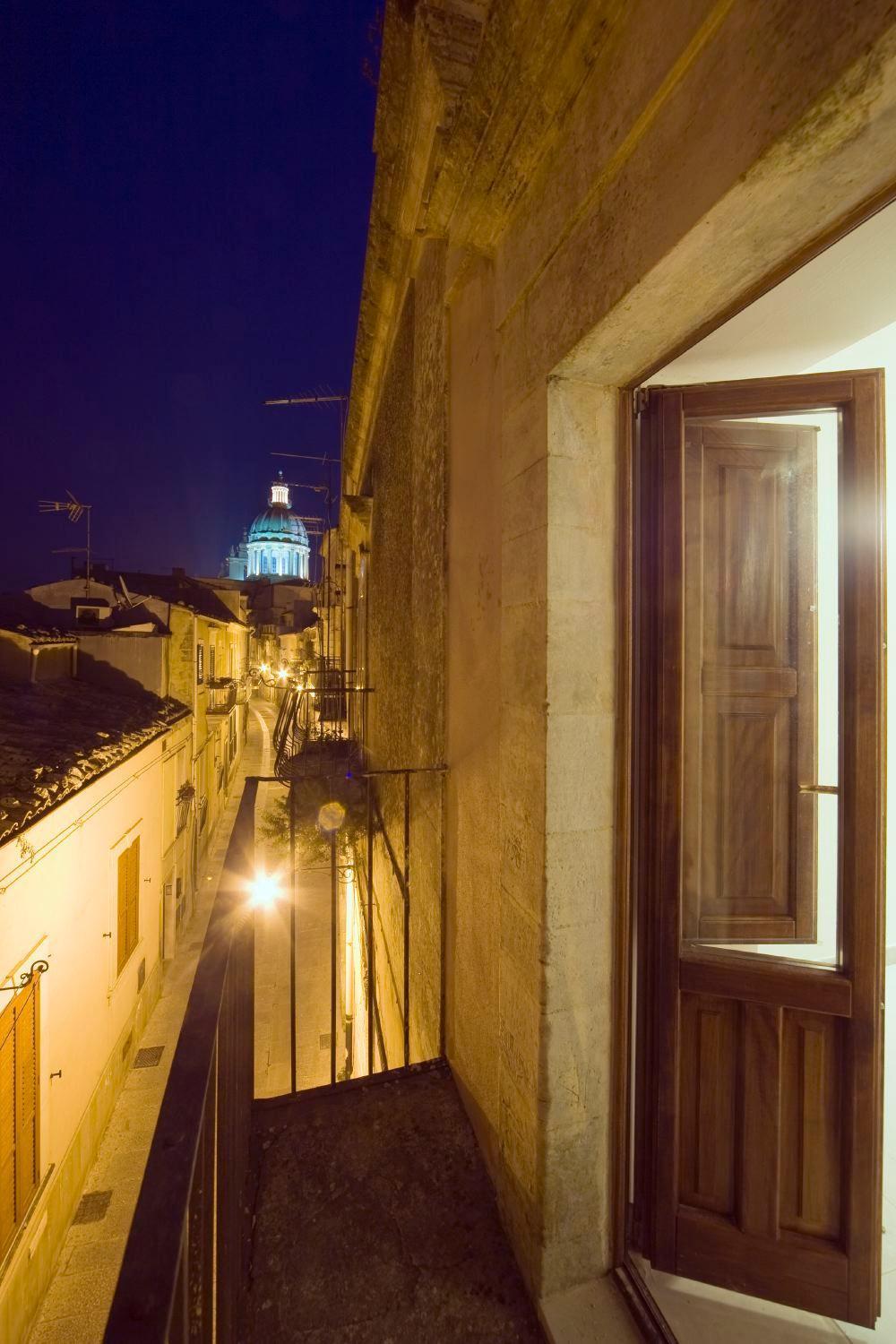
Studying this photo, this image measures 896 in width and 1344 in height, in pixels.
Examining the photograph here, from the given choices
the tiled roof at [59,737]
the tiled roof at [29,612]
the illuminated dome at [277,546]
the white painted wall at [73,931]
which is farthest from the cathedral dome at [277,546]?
the white painted wall at [73,931]

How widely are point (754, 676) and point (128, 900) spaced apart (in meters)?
8.75

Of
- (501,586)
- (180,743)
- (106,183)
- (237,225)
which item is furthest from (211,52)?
(501,586)

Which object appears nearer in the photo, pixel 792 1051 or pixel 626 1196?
pixel 792 1051

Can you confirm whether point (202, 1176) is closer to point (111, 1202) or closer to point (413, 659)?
point (413, 659)

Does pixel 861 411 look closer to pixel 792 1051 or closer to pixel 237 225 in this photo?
pixel 792 1051

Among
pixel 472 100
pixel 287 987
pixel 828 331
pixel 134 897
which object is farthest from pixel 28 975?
pixel 828 331

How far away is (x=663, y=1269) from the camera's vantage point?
186 centimetres

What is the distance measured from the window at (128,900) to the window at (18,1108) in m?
2.67

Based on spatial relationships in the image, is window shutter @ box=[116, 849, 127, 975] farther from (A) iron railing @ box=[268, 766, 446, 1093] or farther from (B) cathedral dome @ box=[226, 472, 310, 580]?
(B) cathedral dome @ box=[226, 472, 310, 580]

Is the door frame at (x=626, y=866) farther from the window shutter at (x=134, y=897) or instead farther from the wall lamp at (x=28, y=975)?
the window shutter at (x=134, y=897)

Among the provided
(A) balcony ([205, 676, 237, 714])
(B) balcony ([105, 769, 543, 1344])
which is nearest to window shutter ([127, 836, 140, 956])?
(B) balcony ([105, 769, 543, 1344])

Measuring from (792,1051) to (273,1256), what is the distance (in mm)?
1926

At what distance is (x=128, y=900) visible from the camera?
7906mm

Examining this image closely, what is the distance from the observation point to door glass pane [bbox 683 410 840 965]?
1969 mm
